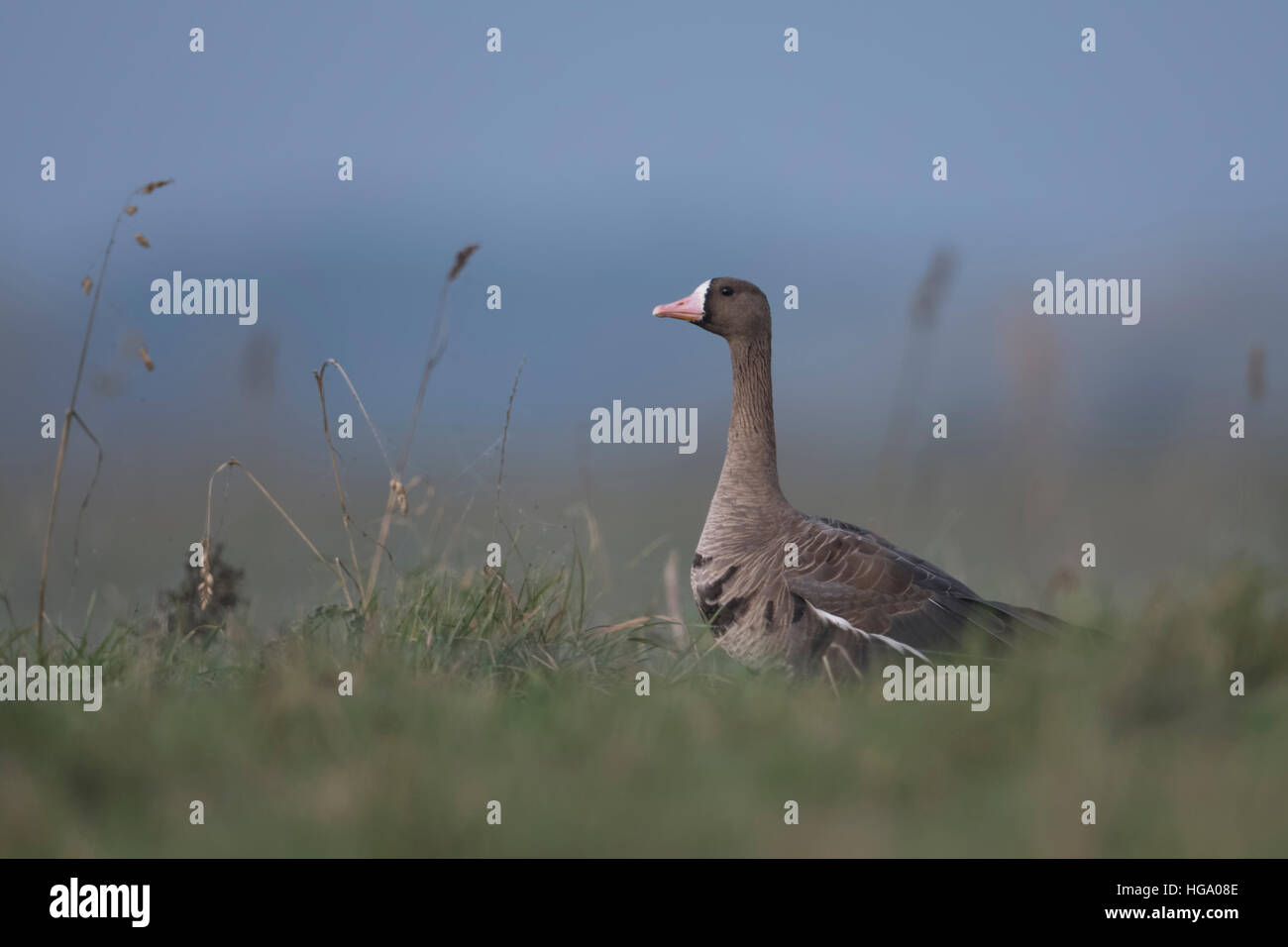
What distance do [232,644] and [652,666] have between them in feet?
8.16

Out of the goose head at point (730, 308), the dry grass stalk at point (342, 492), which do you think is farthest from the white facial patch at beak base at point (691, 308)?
the dry grass stalk at point (342, 492)

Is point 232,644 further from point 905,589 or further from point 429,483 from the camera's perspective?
point 905,589

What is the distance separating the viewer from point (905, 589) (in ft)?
24.7

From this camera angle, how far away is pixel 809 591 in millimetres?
7453

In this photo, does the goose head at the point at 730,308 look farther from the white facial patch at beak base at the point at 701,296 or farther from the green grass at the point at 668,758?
the green grass at the point at 668,758

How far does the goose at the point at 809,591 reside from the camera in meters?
7.30

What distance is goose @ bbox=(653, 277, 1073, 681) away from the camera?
24.0 ft

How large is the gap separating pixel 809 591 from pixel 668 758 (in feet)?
7.84

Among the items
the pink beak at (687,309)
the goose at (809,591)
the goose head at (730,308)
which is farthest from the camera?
the goose head at (730,308)

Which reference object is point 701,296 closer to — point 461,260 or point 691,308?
point 691,308

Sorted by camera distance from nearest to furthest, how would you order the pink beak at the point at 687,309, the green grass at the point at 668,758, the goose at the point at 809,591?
1. the green grass at the point at 668,758
2. the goose at the point at 809,591
3. the pink beak at the point at 687,309

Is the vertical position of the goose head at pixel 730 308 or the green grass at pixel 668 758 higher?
the goose head at pixel 730 308

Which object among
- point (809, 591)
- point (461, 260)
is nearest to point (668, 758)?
point (809, 591)

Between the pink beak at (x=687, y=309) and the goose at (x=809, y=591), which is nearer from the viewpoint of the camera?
the goose at (x=809, y=591)
